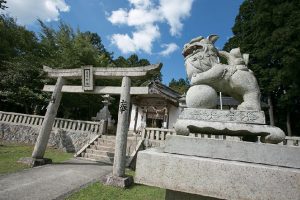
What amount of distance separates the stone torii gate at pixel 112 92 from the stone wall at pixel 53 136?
3.98 m

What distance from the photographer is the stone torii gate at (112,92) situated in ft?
24.5

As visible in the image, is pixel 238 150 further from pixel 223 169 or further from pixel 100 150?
pixel 100 150

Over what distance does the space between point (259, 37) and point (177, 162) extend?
65.3ft

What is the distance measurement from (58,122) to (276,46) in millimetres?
17341

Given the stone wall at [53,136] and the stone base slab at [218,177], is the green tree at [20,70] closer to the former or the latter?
the stone wall at [53,136]

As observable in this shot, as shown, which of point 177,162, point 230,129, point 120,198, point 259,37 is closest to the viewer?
point 177,162

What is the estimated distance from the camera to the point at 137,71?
8180 mm

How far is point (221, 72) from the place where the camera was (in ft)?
9.14

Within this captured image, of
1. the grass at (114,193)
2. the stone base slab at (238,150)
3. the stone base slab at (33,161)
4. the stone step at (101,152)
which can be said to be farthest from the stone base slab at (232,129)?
the stone step at (101,152)

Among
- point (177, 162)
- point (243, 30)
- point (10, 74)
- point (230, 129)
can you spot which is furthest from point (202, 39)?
point (243, 30)

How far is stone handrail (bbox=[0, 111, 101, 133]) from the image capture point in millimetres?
13398

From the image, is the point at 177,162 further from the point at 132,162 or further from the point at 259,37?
the point at 259,37

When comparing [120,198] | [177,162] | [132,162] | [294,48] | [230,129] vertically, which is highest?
[294,48]

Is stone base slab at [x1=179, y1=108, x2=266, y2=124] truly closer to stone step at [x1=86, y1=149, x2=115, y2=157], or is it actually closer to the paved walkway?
the paved walkway
